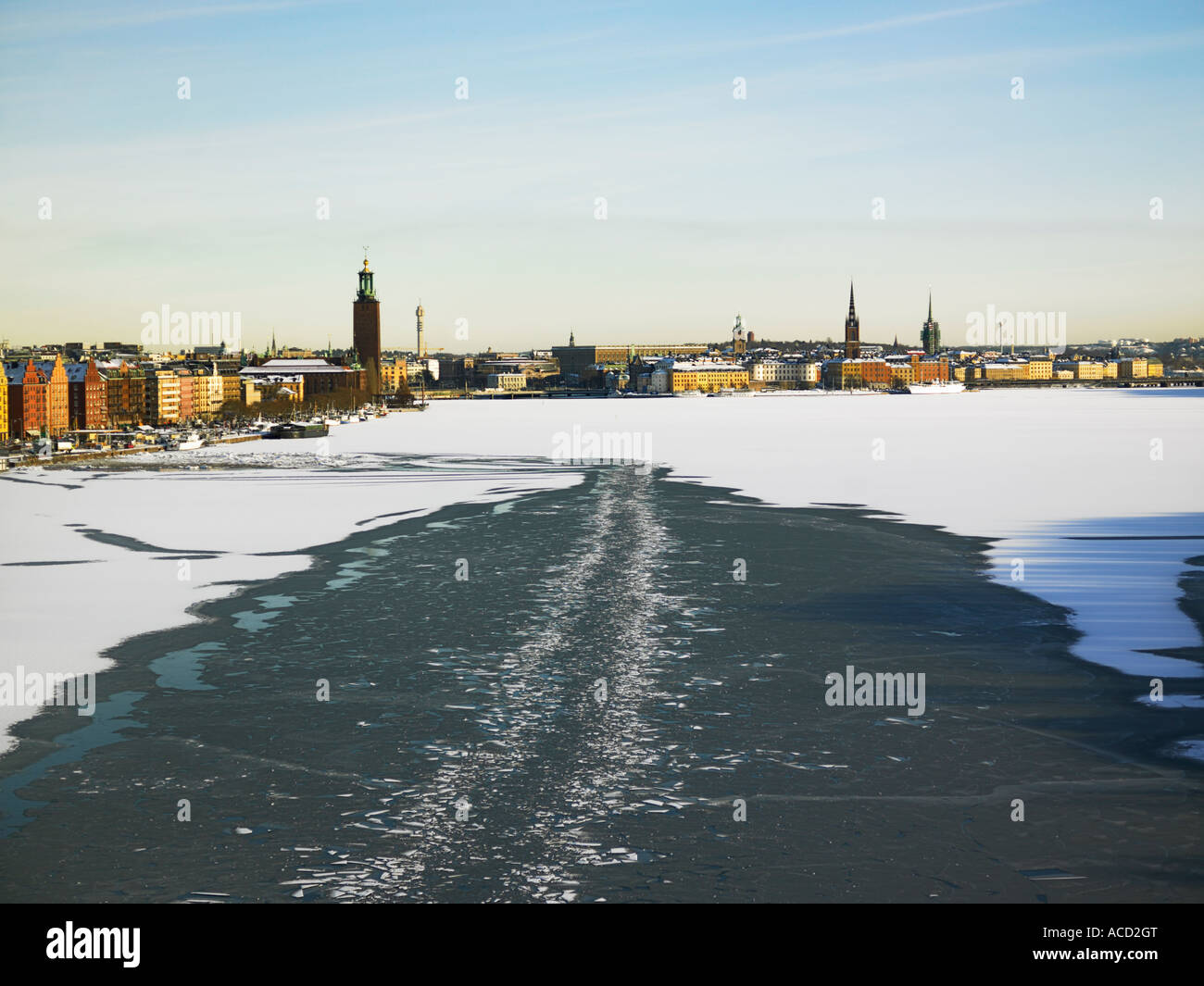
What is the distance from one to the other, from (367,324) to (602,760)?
587ft

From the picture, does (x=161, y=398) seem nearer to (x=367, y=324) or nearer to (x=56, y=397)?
(x=56, y=397)

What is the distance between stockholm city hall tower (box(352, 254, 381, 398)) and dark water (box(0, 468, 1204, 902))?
16312cm

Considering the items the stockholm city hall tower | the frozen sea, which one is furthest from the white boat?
the stockholm city hall tower

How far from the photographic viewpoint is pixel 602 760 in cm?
891

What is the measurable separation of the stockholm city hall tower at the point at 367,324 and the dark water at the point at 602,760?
163 m

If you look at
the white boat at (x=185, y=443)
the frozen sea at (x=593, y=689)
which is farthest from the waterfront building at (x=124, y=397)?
the frozen sea at (x=593, y=689)

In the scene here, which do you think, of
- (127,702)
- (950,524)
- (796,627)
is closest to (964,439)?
(950,524)

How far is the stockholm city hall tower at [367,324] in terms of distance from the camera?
585 feet

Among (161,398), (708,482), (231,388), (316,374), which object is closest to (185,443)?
(708,482)

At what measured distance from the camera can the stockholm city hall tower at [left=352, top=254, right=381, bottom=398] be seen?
585ft

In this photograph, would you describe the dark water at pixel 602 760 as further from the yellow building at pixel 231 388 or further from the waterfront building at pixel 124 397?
the yellow building at pixel 231 388
